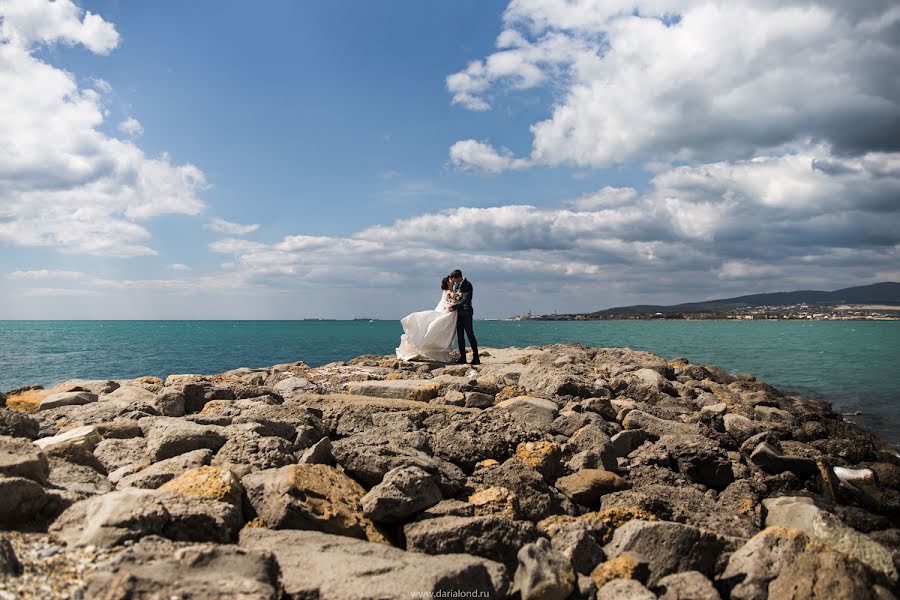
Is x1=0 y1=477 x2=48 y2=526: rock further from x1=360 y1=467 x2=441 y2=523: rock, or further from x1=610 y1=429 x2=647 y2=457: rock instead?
x1=610 y1=429 x2=647 y2=457: rock

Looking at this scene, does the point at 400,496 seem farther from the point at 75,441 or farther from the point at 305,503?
the point at 75,441

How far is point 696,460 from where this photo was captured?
7176 millimetres

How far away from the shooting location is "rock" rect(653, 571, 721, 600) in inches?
168

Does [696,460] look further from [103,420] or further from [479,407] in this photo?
[103,420]

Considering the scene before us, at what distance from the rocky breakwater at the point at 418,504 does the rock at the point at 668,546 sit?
1cm

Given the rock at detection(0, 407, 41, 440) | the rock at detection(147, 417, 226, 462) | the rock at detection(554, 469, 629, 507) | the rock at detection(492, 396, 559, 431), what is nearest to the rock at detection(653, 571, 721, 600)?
the rock at detection(554, 469, 629, 507)

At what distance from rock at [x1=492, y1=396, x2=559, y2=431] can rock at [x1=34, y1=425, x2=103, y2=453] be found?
15.9ft

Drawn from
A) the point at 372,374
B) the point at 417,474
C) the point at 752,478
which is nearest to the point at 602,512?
the point at 417,474

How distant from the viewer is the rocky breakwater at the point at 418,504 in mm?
3725

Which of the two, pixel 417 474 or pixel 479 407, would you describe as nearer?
pixel 417 474

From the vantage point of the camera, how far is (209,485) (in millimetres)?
4633

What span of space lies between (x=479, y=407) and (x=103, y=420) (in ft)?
17.1

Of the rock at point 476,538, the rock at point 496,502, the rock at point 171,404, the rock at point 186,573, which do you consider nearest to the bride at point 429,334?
the rock at point 171,404

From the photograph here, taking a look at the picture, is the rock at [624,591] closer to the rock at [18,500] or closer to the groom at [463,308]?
the rock at [18,500]
